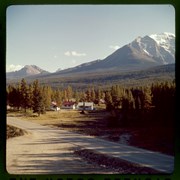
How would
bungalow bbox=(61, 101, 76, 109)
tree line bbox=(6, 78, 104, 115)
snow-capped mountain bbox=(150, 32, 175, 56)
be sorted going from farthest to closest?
bungalow bbox=(61, 101, 76, 109) → tree line bbox=(6, 78, 104, 115) → snow-capped mountain bbox=(150, 32, 175, 56)

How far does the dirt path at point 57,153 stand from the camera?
176 inches

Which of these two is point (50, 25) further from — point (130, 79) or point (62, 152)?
point (62, 152)

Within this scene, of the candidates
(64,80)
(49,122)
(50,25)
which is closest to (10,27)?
(50,25)

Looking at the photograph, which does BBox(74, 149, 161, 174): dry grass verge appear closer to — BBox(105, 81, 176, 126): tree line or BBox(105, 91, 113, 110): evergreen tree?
BBox(105, 81, 176, 126): tree line

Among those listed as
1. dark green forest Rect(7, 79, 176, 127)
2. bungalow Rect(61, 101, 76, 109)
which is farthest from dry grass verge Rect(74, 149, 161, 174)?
bungalow Rect(61, 101, 76, 109)

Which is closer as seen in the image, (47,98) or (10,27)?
(10,27)

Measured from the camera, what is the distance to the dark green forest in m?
4.65

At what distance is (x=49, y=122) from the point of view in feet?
15.7

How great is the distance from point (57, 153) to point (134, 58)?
4.16 feet

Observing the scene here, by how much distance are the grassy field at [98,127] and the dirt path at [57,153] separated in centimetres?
6

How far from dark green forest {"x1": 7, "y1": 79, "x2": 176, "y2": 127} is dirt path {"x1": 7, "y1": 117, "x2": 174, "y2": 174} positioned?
0.24 metres

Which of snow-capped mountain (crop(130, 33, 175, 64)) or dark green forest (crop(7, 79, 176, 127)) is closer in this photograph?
snow-capped mountain (crop(130, 33, 175, 64))

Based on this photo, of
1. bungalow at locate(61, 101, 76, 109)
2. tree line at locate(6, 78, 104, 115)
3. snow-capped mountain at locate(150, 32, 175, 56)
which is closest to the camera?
snow-capped mountain at locate(150, 32, 175, 56)

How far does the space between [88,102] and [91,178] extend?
0.78 metres
